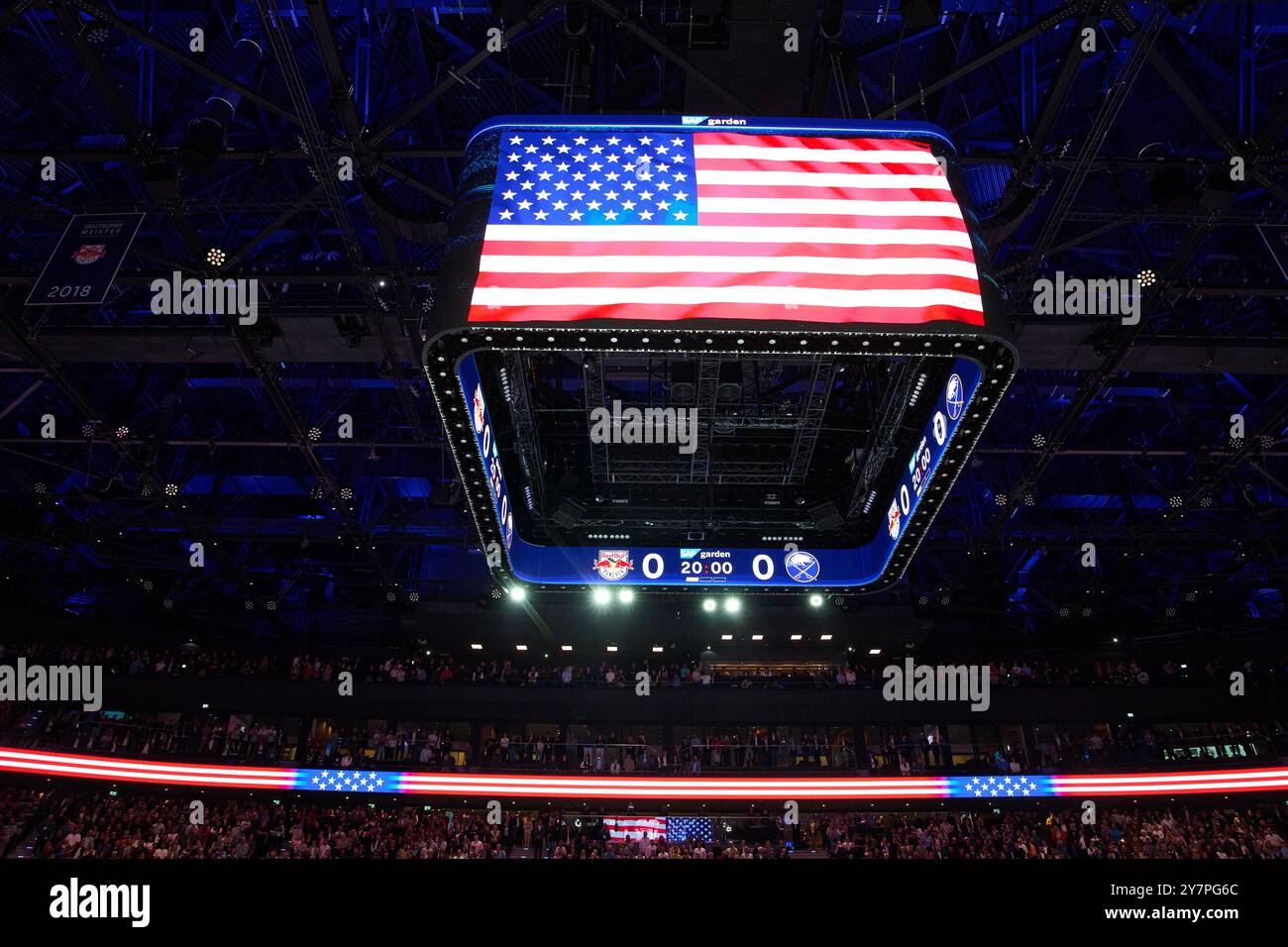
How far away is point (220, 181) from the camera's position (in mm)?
14742

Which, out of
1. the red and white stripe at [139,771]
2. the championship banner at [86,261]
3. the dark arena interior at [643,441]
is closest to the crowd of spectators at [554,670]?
the dark arena interior at [643,441]

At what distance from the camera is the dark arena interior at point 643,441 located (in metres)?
6.95

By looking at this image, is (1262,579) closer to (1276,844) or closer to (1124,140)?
(1276,844)

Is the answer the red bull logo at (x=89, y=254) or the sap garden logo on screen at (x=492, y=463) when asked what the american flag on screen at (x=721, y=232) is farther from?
the red bull logo at (x=89, y=254)

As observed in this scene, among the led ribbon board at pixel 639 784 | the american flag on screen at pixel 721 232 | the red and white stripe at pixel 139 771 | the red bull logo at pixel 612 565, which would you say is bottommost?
the led ribbon board at pixel 639 784

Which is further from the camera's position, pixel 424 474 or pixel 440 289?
pixel 424 474

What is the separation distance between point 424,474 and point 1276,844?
24.4 meters

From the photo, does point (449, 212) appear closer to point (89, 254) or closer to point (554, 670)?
point (89, 254)

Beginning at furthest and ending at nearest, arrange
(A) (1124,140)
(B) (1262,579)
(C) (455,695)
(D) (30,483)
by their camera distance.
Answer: (C) (455,695) < (B) (1262,579) < (D) (30,483) < (A) (1124,140)

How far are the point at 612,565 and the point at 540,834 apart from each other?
20.2 metres

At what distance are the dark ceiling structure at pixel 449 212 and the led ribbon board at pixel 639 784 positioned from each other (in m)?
6.03

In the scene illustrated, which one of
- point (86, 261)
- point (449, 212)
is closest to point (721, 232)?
point (449, 212)

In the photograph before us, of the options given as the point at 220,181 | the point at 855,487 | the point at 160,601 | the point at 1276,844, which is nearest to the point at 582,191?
the point at 855,487
